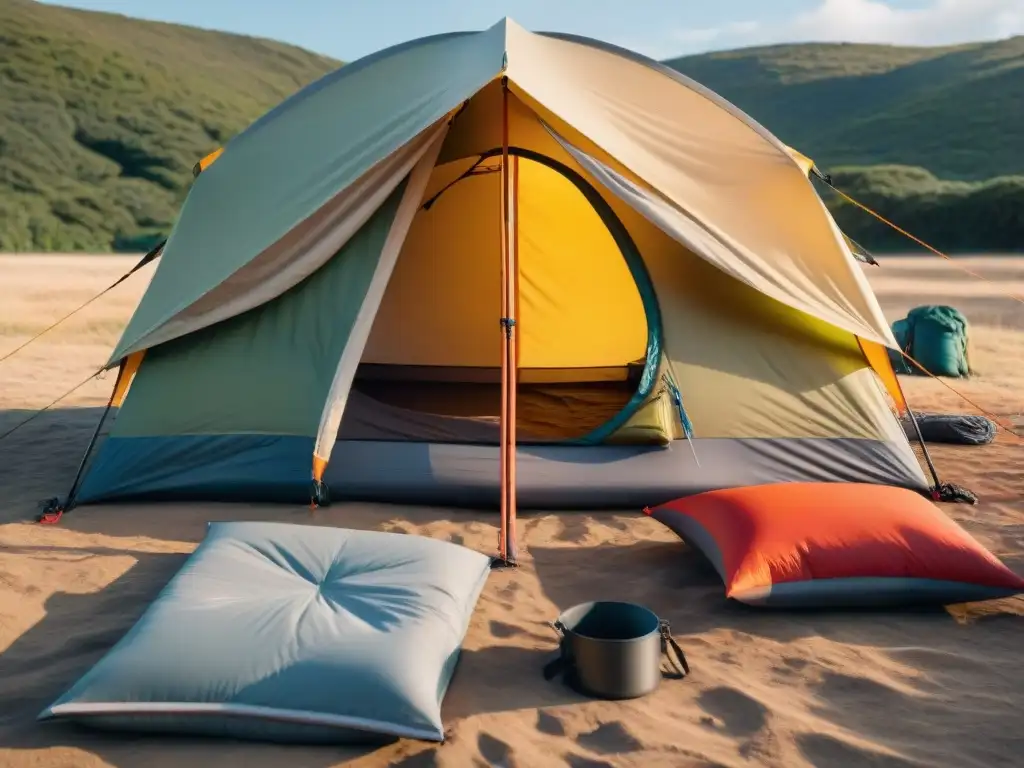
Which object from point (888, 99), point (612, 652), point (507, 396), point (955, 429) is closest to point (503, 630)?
point (612, 652)

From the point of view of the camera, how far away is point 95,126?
153ft

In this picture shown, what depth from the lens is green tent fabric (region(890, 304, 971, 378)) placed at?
26.7 ft

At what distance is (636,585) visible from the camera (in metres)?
3.68

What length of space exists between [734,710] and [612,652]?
1.25 feet

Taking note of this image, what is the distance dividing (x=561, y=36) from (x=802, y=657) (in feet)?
11.6


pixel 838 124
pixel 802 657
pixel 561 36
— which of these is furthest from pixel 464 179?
pixel 838 124

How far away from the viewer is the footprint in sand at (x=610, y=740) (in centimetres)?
254

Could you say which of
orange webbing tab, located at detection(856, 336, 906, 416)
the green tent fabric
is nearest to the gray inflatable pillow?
orange webbing tab, located at detection(856, 336, 906, 416)

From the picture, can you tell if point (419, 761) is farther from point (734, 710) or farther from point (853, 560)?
point (853, 560)

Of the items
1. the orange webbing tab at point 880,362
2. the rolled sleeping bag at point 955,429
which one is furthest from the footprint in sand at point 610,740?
the rolled sleeping bag at point 955,429

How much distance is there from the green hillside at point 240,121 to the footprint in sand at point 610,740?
25000 millimetres

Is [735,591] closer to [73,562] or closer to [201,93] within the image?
[73,562]

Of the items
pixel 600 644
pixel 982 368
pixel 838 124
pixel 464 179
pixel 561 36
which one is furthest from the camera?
pixel 838 124

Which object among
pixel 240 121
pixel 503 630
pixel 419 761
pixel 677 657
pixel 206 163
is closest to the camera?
pixel 419 761
